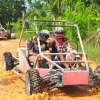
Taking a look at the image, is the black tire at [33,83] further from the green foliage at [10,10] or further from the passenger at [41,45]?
the green foliage at [10,10]

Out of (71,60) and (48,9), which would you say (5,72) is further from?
(48,9)

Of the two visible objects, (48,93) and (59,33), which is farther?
(59,33)

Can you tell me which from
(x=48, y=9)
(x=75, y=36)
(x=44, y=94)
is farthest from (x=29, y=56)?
(x=48, y=9)

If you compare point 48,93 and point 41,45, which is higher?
point 41,45

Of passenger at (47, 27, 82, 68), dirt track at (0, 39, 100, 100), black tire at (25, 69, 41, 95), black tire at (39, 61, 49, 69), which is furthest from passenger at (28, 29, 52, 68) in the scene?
black tire at (25, 69, 41, 95)

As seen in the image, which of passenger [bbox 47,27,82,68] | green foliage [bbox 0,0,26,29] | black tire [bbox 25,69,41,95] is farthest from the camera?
green foliage [bbox 0,0,26,29]

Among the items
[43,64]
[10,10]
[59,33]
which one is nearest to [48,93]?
[43,64]

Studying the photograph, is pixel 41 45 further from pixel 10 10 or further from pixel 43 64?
pixel 10 10

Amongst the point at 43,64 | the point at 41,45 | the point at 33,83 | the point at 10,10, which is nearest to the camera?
the point at 33,83

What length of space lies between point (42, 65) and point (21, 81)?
→ 874 mm

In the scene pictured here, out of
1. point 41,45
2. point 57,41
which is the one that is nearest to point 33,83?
point 41,45

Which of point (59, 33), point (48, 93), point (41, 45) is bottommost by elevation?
point (48, 93)

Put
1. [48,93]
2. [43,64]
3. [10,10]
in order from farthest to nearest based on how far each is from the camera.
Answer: [10,10], [43,64], [48,93]

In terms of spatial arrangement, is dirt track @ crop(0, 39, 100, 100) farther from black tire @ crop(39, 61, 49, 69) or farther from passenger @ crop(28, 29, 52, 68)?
passenger @ crop(28, 29, 52, 68)
